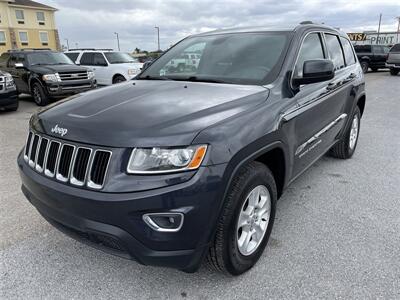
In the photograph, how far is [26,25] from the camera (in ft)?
156

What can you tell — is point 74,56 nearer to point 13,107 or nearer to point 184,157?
point 13,107

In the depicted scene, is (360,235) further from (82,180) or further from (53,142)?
(53,142)

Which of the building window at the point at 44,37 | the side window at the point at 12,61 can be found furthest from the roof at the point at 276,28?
the building window at the point at 44,37

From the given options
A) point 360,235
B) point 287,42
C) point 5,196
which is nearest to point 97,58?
point 5,196

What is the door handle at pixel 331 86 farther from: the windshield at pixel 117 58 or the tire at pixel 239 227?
the windshield at pixel 117 58

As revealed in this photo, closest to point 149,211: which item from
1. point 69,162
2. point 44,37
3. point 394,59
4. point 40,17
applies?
point 69,162

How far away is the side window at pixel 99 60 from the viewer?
44.5 ft

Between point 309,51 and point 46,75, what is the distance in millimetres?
8781

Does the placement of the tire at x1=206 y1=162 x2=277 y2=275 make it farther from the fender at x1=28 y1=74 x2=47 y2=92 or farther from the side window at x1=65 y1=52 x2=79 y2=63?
the side window at x1=65 y1=52 x2=79 y2=63

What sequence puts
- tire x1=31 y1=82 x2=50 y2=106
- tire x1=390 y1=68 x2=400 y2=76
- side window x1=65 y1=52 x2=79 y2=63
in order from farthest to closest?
tire x1=390 y1=68 x2=400 y2=76
side window x1=65 y1=52 x2=79 y2=63
tire x1=31 y1=82 x2=50 y2=106

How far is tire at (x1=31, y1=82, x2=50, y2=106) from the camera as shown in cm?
1033

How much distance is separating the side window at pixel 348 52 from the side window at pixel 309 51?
1096mm

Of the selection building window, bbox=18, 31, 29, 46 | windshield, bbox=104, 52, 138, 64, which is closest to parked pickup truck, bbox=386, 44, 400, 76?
windshield, bbox=104, 52, 138, 64

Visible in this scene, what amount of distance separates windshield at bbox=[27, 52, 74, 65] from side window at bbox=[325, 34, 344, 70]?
9.53 m
